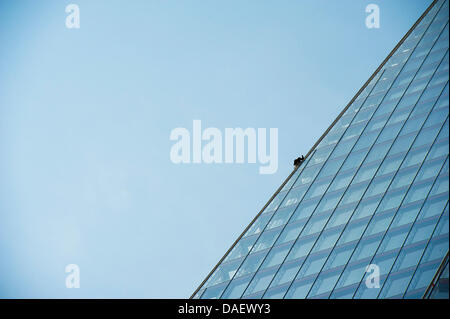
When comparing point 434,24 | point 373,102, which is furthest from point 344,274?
point 434,24

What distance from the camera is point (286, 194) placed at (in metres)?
33.7

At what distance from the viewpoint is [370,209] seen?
25969mm

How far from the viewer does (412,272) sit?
19.3m

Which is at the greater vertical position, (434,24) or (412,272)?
(434,24)

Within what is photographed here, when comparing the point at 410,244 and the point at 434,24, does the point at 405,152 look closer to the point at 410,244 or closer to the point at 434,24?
the point at 410,244

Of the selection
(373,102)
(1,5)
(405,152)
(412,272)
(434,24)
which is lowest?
(412,272)

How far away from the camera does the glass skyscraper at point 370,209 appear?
2075 cm

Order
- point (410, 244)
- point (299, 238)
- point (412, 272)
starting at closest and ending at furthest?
point (412, 272) < point (410, 244) < point (299, 238)

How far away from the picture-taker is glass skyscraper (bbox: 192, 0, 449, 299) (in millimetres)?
20750

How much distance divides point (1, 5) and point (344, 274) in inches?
5998
